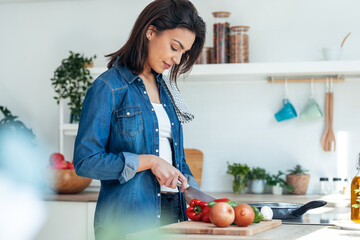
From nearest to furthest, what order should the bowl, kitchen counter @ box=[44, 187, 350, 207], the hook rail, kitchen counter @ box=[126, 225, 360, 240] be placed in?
kitchen counter @ box=[126, 225, 360, 240] → kitchen counter @ box=[44, 187, 350, 207] → the bowl → the hook rail

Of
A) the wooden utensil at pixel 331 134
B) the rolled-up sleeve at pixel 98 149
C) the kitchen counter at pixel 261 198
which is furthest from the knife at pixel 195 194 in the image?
the wooden utensil at pixel 331 134

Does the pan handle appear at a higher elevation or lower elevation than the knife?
lower

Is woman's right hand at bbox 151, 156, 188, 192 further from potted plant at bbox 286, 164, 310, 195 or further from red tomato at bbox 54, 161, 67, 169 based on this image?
potted plant at bbox 286, 164, 310, 195

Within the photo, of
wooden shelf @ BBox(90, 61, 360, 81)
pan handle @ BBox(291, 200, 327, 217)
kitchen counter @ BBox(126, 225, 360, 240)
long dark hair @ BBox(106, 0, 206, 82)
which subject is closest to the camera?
kitchen counter @ BBox(126, 225, 360, 240)

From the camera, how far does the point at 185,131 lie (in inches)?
141

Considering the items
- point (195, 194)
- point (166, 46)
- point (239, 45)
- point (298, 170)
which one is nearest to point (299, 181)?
point (298, 170)

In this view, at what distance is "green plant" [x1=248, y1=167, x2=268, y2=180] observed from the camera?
10.9 feet

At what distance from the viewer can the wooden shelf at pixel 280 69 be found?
10.4 ft

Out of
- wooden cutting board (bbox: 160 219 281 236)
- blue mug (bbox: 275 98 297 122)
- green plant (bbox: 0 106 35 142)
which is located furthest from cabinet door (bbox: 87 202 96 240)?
wooden cutting board (bbox: 160 219 281 236)

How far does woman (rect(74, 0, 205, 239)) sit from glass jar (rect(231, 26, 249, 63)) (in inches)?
64.6

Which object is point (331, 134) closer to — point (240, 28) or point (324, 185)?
point (324, 185)

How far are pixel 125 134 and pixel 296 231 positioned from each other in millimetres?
529

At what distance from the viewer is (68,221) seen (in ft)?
9.75

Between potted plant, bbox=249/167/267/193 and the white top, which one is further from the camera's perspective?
potted plant, bbox=249/167/267/193
